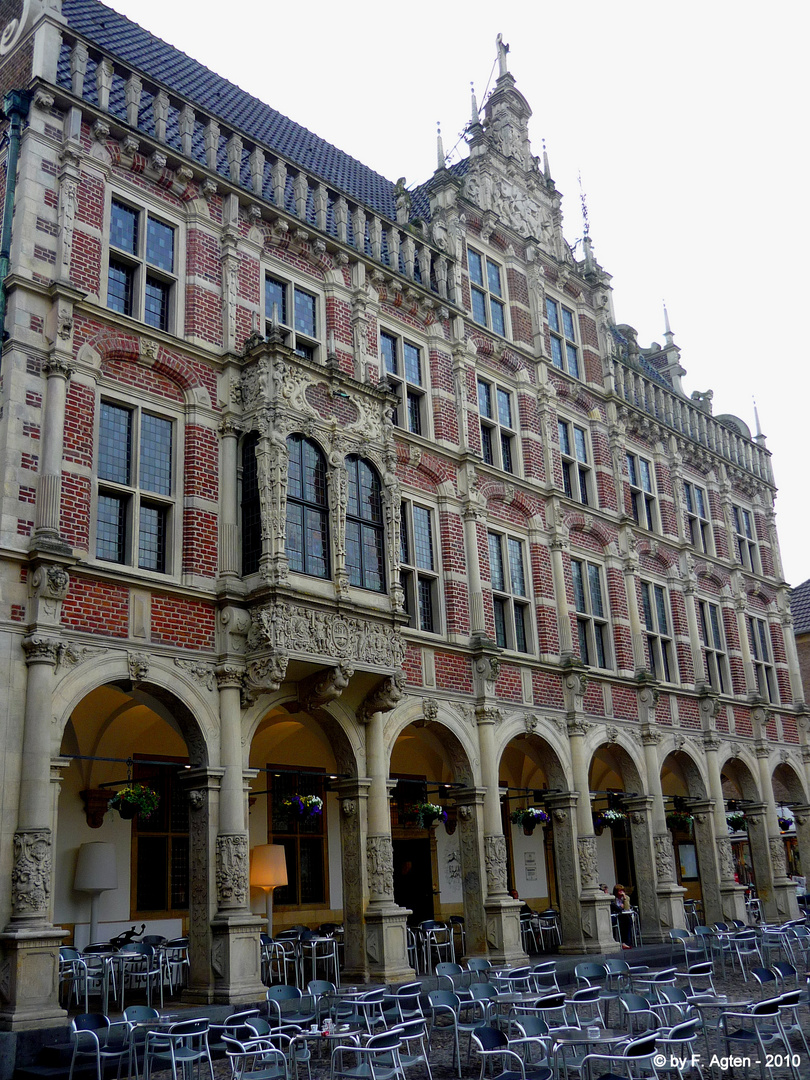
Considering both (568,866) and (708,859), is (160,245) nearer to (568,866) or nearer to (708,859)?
(568,866)

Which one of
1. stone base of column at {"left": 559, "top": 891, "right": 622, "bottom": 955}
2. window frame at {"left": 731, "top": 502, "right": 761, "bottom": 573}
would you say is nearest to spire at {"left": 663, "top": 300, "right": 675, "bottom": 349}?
window frame at {"left": 731, "top": 502, "right": 761, "bottom": 573}

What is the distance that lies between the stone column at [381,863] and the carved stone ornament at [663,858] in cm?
864

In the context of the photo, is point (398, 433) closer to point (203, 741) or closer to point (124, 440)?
point (124, 440)

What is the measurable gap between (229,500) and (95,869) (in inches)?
241

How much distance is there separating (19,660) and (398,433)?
29.8 feet

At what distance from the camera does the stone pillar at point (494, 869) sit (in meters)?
18.0

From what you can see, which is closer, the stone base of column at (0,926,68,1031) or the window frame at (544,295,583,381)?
the stone base of column at (0,926,68,1031)

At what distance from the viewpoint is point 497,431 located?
22.7 metres

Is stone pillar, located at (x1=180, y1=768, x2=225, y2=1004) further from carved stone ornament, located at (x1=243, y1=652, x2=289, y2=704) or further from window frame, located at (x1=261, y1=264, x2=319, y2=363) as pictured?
window frame, located at (x1=261, y1=264, x2=319, y2=363)

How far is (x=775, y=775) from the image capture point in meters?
30.6

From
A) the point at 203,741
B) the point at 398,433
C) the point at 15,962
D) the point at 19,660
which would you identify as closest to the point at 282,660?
the point at 203,741

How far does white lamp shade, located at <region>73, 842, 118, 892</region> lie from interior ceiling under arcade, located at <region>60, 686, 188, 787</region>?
121cm

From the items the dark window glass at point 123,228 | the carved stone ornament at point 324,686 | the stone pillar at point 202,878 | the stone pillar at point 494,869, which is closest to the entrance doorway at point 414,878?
the stone pillar at point 494,869

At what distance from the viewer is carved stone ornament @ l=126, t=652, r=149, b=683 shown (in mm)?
14000
